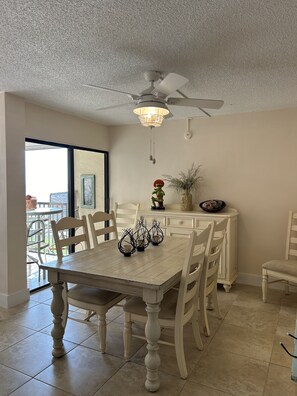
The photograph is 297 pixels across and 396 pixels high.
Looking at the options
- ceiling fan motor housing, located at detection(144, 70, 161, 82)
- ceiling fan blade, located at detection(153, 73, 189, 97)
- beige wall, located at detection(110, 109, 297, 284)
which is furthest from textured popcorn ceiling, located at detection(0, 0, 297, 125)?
beige wall, located at detection(110, 109, 297, 284)

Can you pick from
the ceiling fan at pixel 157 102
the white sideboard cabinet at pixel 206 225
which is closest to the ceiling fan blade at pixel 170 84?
the ceiling fan at pixel 157 102

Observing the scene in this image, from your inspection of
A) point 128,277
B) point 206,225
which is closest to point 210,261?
point 128,277

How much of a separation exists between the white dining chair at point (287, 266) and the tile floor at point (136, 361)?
0.37m

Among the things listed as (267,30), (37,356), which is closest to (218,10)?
(267,30)

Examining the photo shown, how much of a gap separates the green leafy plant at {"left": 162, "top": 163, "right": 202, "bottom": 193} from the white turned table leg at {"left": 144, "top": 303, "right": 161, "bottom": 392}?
2.59 meters

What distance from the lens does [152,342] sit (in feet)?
6.53

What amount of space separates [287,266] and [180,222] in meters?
1.44

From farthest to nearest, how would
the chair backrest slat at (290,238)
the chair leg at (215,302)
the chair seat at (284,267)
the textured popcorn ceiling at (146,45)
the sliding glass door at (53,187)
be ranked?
the sliding glass door at (53,187)
the chair backrest slat at (290,238)
the chair seat at (284,267)
the chair leg at (215,302)
the textured popcorn ceiling at (146,45)

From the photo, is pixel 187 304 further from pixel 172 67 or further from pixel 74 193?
pixel 74 193

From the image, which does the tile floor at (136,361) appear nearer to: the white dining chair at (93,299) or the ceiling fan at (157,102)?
the white dining chair at (93,299)

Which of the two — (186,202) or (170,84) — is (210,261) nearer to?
(170,84)

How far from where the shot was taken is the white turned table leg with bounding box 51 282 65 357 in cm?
235

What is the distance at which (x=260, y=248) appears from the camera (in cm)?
404

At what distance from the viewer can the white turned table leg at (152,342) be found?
1972 mm
